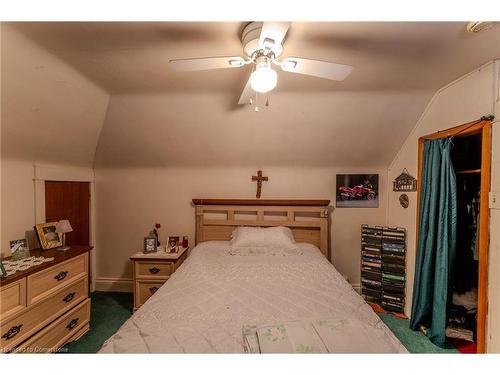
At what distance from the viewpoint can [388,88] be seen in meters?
2.13

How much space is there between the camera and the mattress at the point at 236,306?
1120mm

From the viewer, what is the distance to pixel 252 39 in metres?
1.29

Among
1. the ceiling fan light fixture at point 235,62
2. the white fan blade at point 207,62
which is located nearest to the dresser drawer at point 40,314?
the white fan blade at point 207,62

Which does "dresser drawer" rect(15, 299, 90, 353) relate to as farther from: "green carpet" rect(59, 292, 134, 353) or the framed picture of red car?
the framed picture of red car

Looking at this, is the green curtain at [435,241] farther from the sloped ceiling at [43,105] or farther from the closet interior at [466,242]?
the sloped ceiling at [43,105]

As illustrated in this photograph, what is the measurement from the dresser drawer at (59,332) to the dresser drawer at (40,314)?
0.05m

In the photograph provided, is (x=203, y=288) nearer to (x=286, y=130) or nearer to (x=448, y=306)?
(x=286, y=130)

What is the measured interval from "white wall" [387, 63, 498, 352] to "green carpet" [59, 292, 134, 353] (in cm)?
305

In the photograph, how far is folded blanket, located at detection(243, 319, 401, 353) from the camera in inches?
41.2

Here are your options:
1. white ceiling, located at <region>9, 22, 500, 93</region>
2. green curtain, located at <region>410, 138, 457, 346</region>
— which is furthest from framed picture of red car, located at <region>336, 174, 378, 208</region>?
white ceiling, located at <region>9, 22, 500, 93</region>

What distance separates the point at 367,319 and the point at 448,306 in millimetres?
1307

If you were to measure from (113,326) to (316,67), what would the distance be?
2.85 meters

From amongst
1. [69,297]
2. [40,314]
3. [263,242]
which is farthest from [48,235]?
[263,242]
